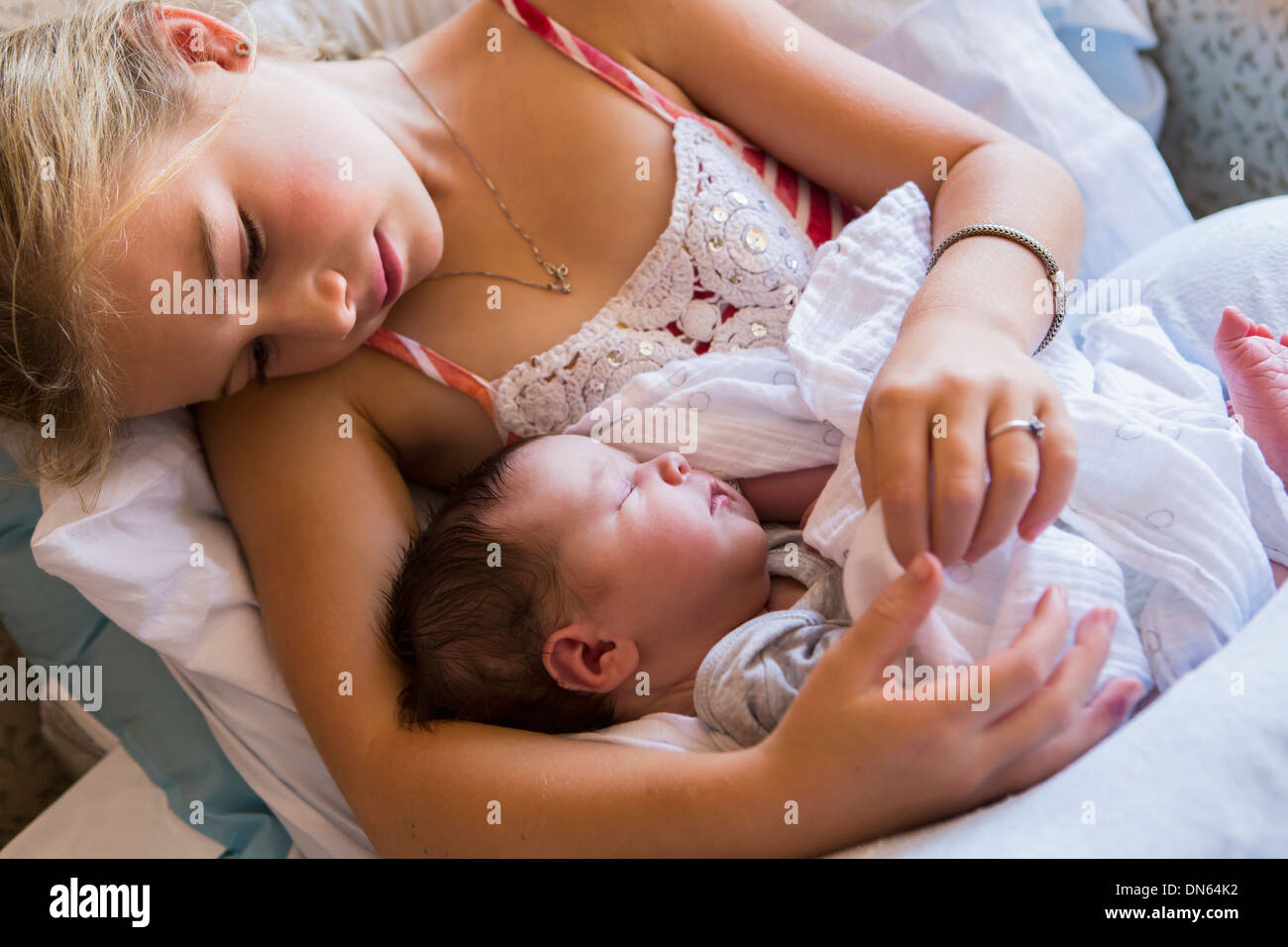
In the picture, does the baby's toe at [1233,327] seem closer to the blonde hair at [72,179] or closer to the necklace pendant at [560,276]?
the necklace pendant at [560,276]

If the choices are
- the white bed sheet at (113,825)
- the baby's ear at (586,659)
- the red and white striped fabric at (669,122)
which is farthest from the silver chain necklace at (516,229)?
the white bed sheet at (113,825)

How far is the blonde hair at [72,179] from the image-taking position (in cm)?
87

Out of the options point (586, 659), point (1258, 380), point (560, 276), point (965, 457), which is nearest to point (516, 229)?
point (560, 276)

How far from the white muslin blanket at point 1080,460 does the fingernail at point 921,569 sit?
0.09m

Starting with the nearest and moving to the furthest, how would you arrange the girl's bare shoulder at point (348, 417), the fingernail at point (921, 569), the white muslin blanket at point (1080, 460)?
the fingernail at point (921, 569)
the white muslin blanket at point (1080, 460)
the girl's bare shoulder at point (348, 417)

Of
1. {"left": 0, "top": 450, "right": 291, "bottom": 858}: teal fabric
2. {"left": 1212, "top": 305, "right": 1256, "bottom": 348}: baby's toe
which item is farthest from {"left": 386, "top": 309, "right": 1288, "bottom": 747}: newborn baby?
{"left": 0, "top": 450, "right": 291, "bottom": 858}: teal fabric

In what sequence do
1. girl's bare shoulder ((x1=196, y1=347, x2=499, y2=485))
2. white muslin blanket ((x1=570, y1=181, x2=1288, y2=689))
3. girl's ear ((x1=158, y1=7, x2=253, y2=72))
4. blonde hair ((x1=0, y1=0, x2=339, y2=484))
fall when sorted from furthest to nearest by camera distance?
girl's bare shoulder ((x1=196, y1=347, x2=499, y2=485)) < girl's ear ((x1=158, y1=7, x2=253, y2=72)) < blonde hair ((x1=0, y1=0, x2=339, y2=484)) < white muslin blanket ((x1=570, y1=181, x2=1288, y2=689))

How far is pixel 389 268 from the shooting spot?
102 centimetres

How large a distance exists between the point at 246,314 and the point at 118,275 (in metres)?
0.11

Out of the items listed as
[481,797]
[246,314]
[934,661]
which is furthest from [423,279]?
[934,661]

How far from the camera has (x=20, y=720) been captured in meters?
1.29

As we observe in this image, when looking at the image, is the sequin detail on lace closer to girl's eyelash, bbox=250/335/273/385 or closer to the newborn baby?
the newborn baby

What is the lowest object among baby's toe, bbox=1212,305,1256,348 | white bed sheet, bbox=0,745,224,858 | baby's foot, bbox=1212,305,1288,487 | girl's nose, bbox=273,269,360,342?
white bed sheet, bbox=0,745,224,858

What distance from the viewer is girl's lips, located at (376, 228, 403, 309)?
101 centimetres
